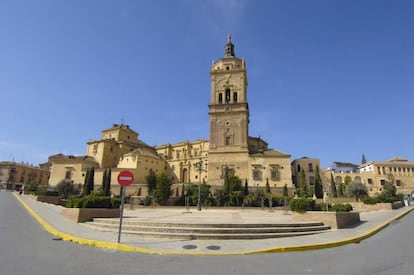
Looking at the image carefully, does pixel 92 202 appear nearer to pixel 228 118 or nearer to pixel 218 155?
pixel 218 155

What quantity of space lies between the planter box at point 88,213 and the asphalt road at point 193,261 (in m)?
4.44

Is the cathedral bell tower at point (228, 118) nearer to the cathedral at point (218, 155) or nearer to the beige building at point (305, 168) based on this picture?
the cathedral at point (218, 155)

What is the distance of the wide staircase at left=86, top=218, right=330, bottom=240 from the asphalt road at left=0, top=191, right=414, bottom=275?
6.38 feet

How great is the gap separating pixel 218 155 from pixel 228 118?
7078 millimetres

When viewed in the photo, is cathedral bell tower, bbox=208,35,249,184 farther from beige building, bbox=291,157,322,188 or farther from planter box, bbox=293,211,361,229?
planter box, bbox=293,211,361,229

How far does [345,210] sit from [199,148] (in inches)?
1885

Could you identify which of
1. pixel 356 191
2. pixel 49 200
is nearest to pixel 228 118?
pixel 356 191

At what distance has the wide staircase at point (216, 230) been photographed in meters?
8.36

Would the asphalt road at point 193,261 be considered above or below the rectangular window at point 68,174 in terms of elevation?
below

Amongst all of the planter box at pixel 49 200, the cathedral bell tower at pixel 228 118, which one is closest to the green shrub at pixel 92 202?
the planter box at pixel 49 200

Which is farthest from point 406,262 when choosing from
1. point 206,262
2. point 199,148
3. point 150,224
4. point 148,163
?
point 199,148

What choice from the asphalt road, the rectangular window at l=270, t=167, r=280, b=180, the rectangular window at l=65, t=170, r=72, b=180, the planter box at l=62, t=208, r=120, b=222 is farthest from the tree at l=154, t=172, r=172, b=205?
the asphalt road

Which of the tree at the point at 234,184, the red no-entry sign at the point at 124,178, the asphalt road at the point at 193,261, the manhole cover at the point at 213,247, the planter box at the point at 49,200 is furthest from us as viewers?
the tree at the point at 234,184

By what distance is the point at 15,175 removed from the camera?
78.5m
